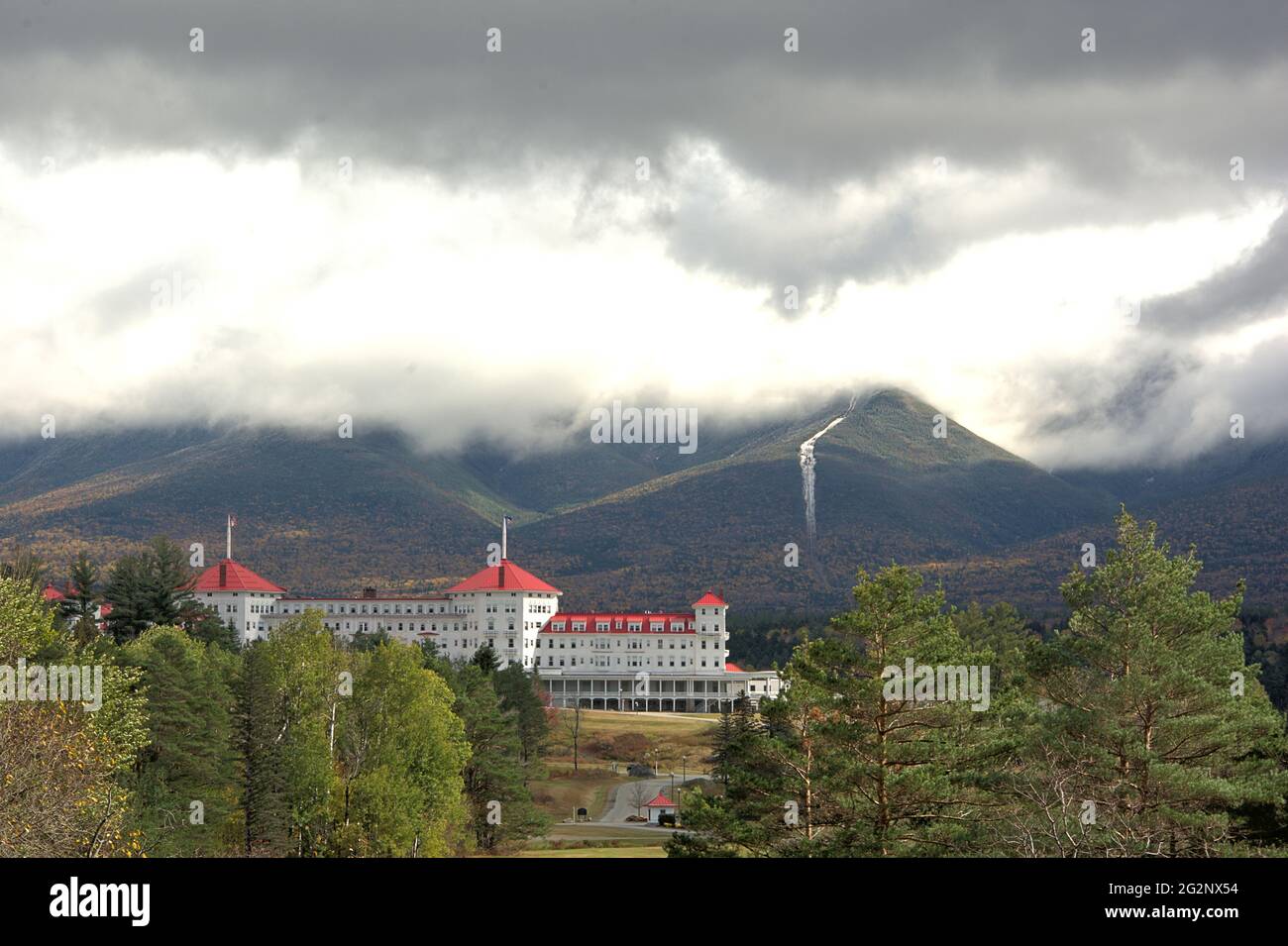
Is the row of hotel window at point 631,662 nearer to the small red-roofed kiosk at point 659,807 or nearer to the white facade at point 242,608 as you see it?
the white facade at point 242,608

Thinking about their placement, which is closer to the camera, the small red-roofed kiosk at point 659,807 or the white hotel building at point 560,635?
the small red-roofed kiosk at point 659,807

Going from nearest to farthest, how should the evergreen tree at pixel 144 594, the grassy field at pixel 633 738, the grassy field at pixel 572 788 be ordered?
1. the evergreen tree at pixel 144 594
2. the grassy field at pixel 572 788
3. the grassy field at pixel 633 738

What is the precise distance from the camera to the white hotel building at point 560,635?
162 metres

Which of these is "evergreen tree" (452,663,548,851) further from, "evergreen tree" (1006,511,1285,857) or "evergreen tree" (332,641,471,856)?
"evergreen tree" (1006,511,1285,857)

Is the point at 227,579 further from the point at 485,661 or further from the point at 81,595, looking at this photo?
the point at 81,595

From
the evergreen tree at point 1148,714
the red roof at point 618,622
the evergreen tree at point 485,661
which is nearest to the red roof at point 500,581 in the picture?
the red roof at point 618,622

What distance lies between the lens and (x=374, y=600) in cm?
17050

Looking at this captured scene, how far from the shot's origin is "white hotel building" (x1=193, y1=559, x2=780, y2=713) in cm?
16238

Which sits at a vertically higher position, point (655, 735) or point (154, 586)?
point (154, 586)

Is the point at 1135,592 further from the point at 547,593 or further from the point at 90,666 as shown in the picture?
the point at 547,593

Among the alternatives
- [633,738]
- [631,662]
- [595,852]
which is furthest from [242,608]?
[595,852]

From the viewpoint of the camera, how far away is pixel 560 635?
166 meters
